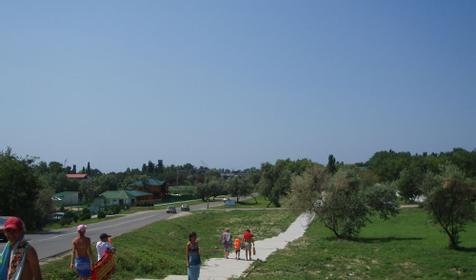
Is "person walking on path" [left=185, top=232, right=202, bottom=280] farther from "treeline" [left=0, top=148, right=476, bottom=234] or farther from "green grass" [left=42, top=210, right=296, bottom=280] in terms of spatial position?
"treeline" [left=0, top=148, right=476, bottom=234]

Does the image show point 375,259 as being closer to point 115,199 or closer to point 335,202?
point 335,202

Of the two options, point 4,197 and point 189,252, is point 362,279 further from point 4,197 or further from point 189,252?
point 4,197

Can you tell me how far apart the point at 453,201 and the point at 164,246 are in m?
16.9

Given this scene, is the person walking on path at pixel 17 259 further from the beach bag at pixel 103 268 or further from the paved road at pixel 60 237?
the paved road at pixel 60 237

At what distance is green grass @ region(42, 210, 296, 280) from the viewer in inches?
669

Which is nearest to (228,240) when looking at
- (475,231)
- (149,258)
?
(149,258)

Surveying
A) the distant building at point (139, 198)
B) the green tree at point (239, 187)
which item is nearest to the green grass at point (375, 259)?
the green tree at point (239, 187)

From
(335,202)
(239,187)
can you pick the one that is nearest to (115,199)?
(239,187)

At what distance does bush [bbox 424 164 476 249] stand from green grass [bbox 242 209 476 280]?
1343 millimetres

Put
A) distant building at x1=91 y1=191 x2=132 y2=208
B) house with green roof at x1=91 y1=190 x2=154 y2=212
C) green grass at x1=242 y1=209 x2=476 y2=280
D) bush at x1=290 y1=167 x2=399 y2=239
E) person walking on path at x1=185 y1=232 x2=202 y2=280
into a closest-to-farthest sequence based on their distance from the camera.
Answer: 1. person walking on path at x1=185 y1=232 x2=202 y2=280
2. green grass at x1=242 y1=209 x2=476 y2=280
3. bush at x1=290 y1=167 x2=399 y2=239
4. house with green roof at x1=91 y1=190 x2=154 y2=212
5. distant building at x1=91 y1=191 x2=132 y2=208

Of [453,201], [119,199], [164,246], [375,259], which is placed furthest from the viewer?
[119,199]

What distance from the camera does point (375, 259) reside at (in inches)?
1000

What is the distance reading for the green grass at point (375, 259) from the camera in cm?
2108

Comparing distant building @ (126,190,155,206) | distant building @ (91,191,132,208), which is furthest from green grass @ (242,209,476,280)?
distant building @ (126,190,155,206)
